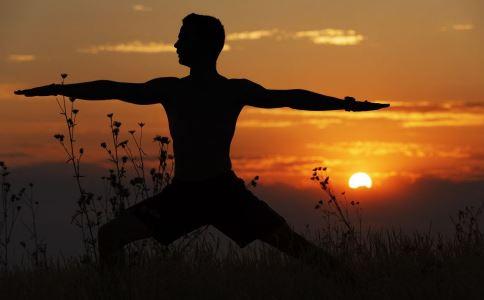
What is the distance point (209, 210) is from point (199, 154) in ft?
1.59

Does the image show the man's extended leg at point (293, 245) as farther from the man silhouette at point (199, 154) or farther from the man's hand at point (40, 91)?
the man's hand at point (40, 91)

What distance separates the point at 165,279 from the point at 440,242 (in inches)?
128

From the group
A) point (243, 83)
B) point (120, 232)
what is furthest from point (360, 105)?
point (120, 232)

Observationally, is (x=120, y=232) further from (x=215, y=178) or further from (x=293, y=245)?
(x=293, y=245)

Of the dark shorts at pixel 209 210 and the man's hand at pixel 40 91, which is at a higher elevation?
the man's hand at pixel 40 91

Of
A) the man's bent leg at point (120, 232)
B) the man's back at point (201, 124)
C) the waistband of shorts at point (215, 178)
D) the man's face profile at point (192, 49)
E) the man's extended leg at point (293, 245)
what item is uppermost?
the man's face profile at point (192, 49)

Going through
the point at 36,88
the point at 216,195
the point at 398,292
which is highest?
the point at 36,88

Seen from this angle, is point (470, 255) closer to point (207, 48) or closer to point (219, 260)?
point (219, 260)

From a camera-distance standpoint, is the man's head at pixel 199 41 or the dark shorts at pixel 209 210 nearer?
the dark shorts at pixel 209 210

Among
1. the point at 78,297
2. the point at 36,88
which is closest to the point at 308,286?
the point at 78,297

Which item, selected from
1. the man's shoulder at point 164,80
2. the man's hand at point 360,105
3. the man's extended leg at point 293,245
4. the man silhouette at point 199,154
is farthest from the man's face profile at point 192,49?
the man's extended leg at point 293,245

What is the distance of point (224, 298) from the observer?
22.9 feet

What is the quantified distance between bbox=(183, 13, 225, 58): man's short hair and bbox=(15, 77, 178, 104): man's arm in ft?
1.46

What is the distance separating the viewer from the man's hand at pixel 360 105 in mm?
7078
